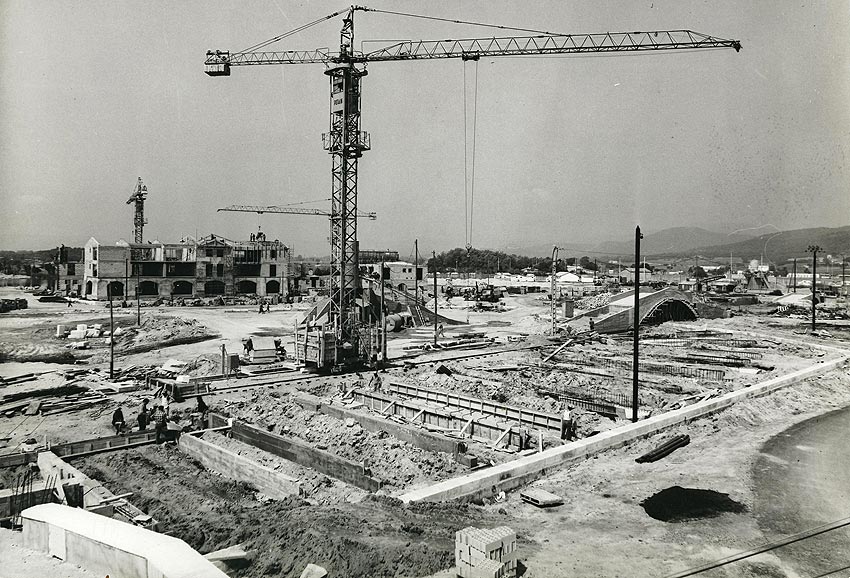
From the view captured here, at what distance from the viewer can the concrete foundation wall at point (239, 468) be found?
45.9 ft

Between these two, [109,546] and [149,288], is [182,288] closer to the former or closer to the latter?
[149,288]

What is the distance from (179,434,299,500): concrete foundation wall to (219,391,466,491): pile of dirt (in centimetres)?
243

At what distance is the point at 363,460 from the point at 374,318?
24.3 metres

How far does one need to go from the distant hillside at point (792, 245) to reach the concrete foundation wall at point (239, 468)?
38982 mm

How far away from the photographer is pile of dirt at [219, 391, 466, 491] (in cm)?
1497

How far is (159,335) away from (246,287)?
1252 inches

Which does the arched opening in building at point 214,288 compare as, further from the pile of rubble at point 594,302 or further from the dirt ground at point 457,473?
the pile of rubble at point 594,302

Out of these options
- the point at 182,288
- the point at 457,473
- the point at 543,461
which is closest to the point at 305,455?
the point at 457,473

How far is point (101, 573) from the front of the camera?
777cm

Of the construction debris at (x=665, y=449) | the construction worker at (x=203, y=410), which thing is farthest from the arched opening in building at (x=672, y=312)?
the construction worker at (x=203, y=410)

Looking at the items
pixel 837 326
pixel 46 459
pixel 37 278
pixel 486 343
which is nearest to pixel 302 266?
pixel 37 278

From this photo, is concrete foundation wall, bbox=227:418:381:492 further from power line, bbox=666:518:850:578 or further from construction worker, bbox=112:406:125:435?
power line, bbox=666:518:850:578

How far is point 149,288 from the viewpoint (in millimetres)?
64188

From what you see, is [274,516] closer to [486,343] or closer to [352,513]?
[352,513]
